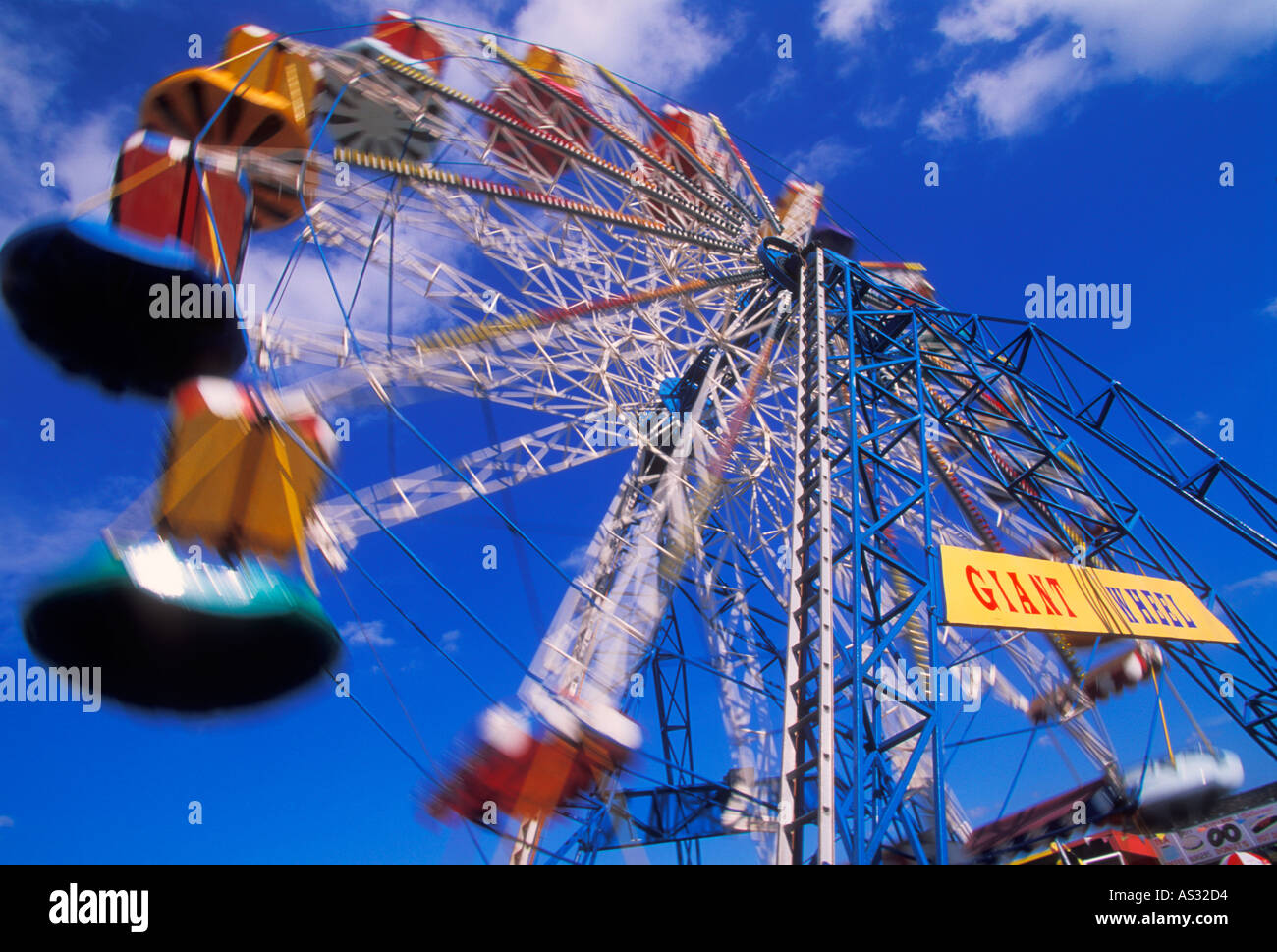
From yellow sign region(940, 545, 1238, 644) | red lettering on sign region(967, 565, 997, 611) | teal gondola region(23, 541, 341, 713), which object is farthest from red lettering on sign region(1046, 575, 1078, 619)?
teal gondola region(23, 541, 341, 713)

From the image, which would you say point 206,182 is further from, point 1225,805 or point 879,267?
point 1225,805

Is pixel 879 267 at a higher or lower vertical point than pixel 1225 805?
higher

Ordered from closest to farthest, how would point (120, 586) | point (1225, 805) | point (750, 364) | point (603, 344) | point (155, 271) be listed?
point (120, 586) < point (155, 271) < point (603, 344) < point (750, 364) < point (1225, 805)

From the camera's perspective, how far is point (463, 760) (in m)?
8.57

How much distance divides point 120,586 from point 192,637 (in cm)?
73

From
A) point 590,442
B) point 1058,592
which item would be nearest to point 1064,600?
point 1058,592

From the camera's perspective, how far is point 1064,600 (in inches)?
344

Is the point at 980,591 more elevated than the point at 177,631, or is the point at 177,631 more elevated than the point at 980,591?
the point at 980,591

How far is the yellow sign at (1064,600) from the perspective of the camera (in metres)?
8.06

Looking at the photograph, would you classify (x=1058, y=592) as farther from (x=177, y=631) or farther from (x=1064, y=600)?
(x=177, y=631)

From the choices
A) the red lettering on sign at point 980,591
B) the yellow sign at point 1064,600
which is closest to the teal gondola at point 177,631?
the yellow sign at point 1064,600

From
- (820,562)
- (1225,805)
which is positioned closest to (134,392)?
(820,562)

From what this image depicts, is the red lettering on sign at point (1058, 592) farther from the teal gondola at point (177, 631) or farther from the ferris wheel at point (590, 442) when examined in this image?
the teal gondola at point (177, 631)

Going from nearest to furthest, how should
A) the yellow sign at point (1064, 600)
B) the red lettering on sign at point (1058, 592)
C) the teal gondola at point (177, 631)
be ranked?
1. the teal gondola at point (177, 631)
2. the yellow sign at point (1064, 600)
3. the red lettering on sign at point (1058, 592)
